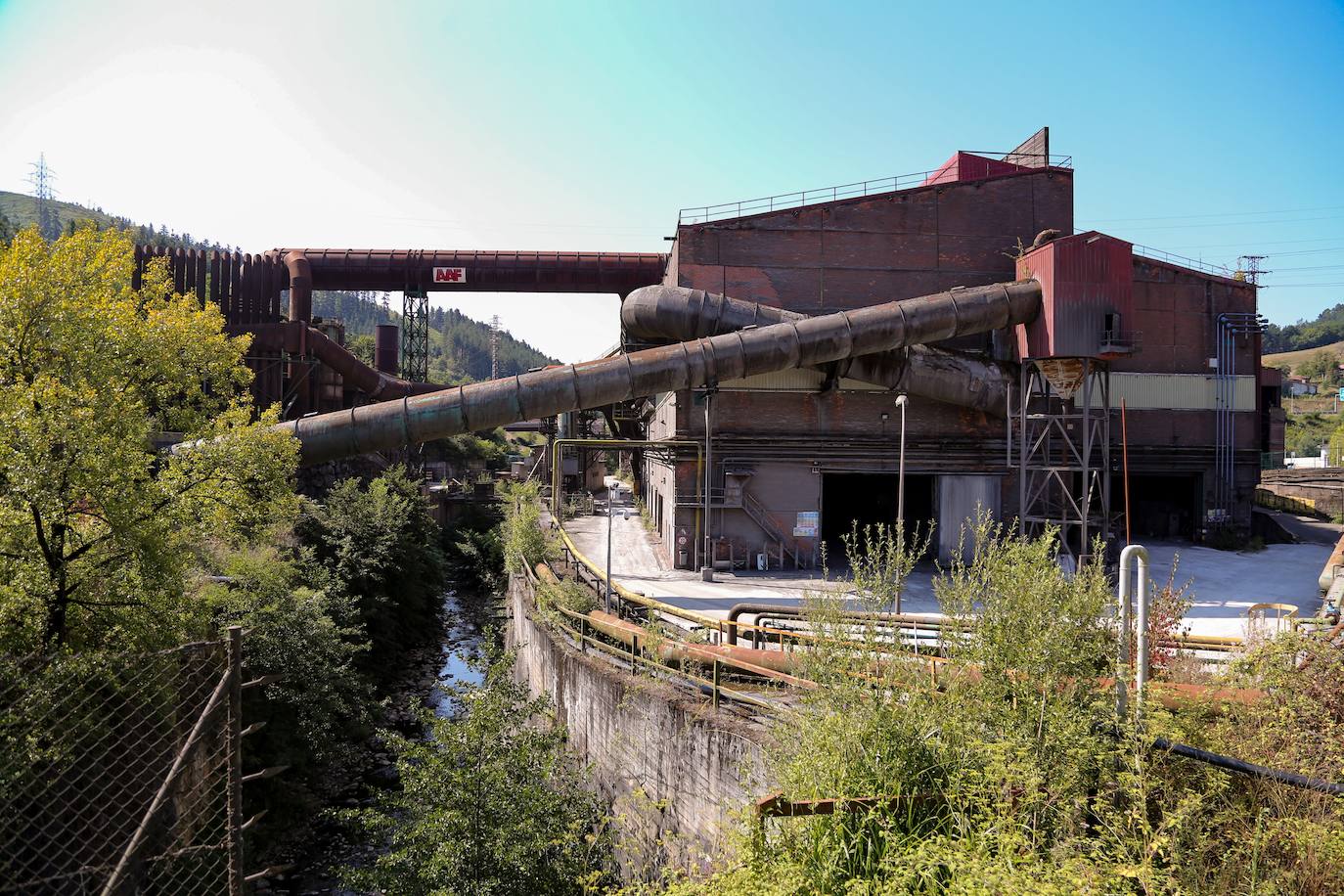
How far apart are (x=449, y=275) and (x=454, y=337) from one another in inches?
5216

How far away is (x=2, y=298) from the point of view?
9000mm

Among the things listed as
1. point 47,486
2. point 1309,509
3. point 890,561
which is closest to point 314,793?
point 47,486

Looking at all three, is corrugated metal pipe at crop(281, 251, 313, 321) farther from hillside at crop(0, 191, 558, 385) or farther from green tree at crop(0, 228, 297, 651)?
hillside at crop(0, 191, 558, 385)

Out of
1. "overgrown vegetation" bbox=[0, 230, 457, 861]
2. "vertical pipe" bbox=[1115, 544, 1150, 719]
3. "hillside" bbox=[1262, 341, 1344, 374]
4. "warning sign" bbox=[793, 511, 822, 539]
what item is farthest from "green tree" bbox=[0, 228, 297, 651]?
"hillside" bbox=[1262, 341, 1344, 374]

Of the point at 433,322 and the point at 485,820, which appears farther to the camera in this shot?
the point at 433,322

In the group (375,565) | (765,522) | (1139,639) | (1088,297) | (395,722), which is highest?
(1088,297)

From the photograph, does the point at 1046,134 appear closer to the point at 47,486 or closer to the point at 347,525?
the point at 347,525

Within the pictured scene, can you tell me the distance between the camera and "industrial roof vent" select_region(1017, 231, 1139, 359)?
768 inches

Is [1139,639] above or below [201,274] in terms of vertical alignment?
below

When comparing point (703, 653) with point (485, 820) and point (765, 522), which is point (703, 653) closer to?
point (485, 820)

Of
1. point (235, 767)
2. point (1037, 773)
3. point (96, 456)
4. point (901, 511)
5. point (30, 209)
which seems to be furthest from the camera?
point (30, 209)

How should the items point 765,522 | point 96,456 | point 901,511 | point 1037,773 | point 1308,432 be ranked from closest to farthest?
1. point 1037,773
2. point 96,456
3. point 901,511
4. point 765,522
5. point 1308,432

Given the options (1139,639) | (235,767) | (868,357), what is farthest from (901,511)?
(235,767)

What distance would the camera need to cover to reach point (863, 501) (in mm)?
30594
